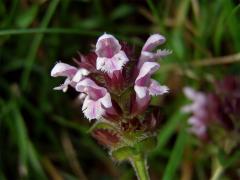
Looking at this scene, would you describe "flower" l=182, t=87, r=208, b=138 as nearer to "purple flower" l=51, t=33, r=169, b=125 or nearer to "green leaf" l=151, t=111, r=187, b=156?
"green leaf" l=151, t=111, r=187, b=156

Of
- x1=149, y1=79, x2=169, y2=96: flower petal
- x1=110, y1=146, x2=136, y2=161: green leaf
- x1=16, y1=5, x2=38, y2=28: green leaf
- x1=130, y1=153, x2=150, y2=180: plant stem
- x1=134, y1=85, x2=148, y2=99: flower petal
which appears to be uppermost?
x1=16, y1=5, x2=38, y2=28: green leaf

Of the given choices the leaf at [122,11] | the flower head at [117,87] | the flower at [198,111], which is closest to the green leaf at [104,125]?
the flower head at [117,87]

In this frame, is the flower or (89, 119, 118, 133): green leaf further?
the flower

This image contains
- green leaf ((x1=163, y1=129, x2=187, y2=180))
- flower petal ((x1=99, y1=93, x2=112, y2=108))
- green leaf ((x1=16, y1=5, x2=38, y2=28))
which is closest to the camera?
flower petal ((x1=99, y1=93, x2=112, y2=108))

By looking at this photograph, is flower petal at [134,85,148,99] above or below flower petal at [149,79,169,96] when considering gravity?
above

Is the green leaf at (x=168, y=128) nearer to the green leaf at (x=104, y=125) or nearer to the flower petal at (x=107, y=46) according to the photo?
the green leaf at (x=104, y=125)

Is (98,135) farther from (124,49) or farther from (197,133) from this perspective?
(197,133)

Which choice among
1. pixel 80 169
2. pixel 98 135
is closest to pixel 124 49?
pixel 98 135

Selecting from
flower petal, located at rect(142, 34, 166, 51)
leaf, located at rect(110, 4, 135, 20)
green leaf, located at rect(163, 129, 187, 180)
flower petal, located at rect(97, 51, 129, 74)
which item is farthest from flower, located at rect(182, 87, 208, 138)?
flower petal, located at rect(97, 51, 129, 74)
